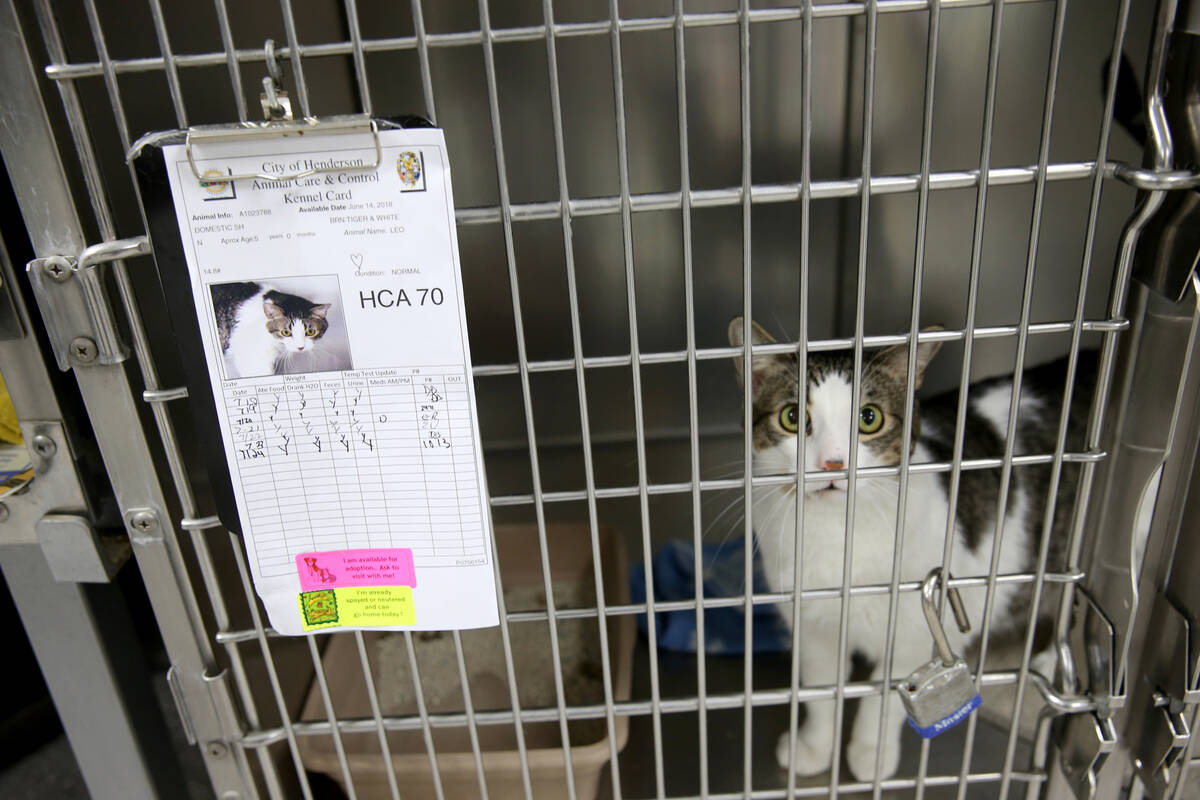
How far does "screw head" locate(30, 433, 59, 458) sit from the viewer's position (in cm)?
58

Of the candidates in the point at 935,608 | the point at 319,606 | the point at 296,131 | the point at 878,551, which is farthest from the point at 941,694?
the point at 296,131

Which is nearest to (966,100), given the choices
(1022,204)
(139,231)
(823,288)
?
(1022,204)

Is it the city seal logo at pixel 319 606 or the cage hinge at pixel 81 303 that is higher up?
the cage hinge at pixel 81 303

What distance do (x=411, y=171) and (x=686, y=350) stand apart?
0.64ft

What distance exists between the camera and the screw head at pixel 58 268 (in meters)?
0.50

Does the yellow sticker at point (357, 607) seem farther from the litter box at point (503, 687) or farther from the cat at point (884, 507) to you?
the cat at point (884, 507)

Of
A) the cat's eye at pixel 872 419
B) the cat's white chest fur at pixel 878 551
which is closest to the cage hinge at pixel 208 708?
the cat's white chest fur at pixel 878 551

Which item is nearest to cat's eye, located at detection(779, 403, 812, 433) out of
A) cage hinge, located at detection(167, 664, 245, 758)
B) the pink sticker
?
the pink sticker

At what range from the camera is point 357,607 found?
570 mm

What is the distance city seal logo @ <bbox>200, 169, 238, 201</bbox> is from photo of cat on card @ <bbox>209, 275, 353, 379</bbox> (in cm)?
5

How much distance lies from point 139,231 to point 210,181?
231 mm

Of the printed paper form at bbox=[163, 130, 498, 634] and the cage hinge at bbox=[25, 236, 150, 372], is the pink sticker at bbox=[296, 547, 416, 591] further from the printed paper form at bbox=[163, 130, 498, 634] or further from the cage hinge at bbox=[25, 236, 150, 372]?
the cage hinge at bbox=[25, 236, 150, 372]

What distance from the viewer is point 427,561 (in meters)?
0.55

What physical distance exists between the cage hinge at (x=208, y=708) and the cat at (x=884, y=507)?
501 mm
